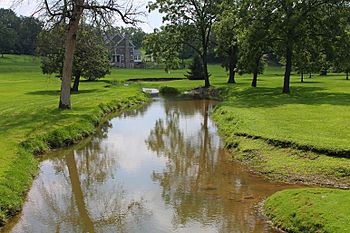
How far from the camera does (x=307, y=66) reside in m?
46.9

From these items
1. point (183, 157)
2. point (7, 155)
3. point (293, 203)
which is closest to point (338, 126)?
point (183, 157)

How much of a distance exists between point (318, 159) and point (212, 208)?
185 inches

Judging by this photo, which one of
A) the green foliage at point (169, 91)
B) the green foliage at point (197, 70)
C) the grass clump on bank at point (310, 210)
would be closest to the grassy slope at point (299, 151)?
the grass clump on bank at point (310, 210)

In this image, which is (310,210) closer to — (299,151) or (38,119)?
(299,151)

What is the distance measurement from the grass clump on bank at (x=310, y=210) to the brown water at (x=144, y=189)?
455 mm

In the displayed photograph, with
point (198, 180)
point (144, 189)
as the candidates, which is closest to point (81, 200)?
point (144, 189)

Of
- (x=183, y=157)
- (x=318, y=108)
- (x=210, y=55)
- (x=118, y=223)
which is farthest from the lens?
(x=210, y=55)

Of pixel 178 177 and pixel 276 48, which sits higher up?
pixel 276 48

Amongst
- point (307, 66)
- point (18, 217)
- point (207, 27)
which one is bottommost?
point (18, 217)

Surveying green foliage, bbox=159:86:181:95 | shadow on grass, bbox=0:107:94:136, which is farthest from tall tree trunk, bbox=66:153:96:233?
green foliage, bbox=159:86:181:95

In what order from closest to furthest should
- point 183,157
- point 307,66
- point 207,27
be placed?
point 183,157 → point 307,66 → point 207,27

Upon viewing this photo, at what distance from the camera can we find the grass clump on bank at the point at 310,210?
29.7 ft

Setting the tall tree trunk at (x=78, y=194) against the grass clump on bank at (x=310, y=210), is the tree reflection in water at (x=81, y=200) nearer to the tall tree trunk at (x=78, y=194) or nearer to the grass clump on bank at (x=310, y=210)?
the tall tree trunk at (x=78, y=194)

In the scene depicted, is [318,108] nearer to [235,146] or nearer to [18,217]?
[235,146]
